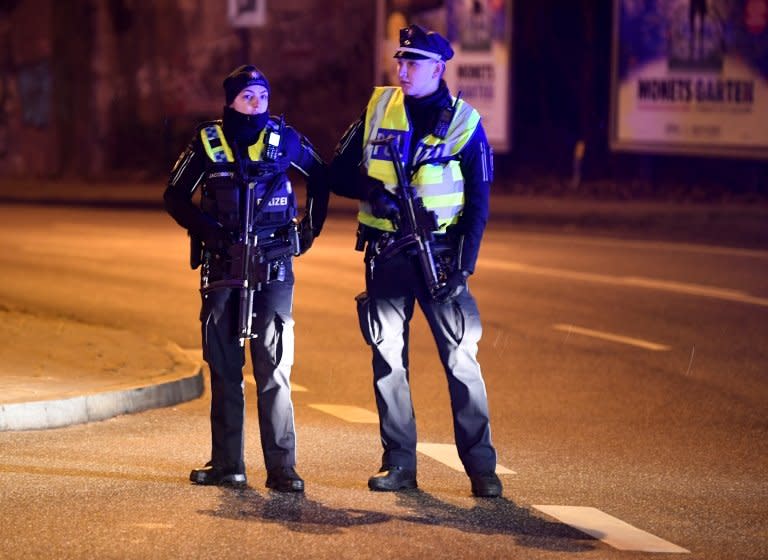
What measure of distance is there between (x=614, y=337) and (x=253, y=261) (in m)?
6.32

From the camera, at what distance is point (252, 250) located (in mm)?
7977

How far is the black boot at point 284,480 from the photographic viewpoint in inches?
314

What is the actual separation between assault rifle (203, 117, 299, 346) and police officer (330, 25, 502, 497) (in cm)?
31

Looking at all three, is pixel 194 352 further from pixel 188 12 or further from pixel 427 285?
pixel 188 12

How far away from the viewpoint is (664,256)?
1988 centimetres

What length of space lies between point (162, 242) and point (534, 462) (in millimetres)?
13223

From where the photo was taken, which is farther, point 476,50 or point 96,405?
point 476,50

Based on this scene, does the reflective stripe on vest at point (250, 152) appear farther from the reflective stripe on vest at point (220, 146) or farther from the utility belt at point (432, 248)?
the utility belt at point (432, 248)

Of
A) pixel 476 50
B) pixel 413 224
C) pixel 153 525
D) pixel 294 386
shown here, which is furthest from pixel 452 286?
pixel 476 50

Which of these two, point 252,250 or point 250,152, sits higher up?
point 250,152

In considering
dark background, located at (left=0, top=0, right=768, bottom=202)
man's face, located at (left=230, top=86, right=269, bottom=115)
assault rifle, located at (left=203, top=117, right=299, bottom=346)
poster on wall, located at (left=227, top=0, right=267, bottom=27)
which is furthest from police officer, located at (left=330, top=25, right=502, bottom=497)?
dark background, located at (left=0, top=0, right=768, bottom=202)

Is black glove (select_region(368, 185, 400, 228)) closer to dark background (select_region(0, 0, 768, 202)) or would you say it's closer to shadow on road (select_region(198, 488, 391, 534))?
shadow on road (select_region(198, 488, 391, 534))

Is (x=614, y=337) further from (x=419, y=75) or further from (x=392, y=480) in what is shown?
(x=419, y=75)

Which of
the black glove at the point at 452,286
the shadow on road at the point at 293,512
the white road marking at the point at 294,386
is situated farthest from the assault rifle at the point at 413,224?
the white road marking at the point at 294,386
